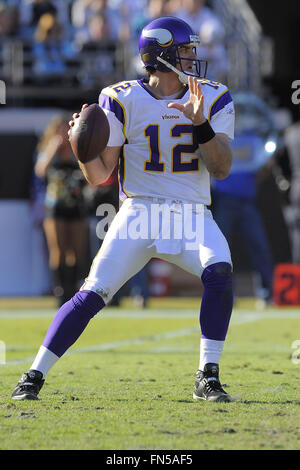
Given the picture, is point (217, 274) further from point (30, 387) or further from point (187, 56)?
point (187, 56)

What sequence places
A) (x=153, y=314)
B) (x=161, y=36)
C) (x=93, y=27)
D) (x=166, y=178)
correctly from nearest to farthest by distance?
(x=166, y=178)
(x=161, y=36)
(x=153, y=314)
(x=93, y=27)

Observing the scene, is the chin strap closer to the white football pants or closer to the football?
the football

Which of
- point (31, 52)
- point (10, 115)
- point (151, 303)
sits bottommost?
point (151, 303)

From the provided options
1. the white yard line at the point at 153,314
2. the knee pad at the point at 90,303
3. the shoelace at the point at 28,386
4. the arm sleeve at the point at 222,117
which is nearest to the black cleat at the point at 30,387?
the shoelace at the point at 28,386

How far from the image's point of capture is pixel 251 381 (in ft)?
16.4

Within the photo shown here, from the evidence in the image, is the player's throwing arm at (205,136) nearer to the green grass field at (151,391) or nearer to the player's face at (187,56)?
the player's face at (187,56)

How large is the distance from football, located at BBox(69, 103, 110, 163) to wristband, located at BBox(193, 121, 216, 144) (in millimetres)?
406

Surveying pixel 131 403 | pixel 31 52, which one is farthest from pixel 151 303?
pixel 131 403

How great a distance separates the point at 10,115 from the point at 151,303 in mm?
Result: 3498

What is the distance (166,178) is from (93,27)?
915cm

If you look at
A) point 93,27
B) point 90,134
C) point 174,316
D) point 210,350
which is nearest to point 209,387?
→ point 210,350

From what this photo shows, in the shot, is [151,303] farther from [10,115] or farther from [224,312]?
[224,312]

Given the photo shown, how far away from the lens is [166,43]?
4.68 metres

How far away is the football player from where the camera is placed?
4.35m
